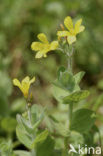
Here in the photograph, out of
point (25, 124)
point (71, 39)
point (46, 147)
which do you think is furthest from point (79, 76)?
point (46, 147)

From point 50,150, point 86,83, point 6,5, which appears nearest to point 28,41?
point 6,5

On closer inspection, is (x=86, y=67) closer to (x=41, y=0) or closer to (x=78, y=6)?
(x=78, y=6)

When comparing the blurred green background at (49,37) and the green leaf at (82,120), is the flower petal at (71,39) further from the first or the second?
the blurred green background at (49,37)

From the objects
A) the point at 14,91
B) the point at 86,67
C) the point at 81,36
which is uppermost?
the point at 81,36

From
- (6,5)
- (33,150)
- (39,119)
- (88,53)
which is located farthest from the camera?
(6,5)

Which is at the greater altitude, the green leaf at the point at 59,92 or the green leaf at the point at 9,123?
the green leaf at the point at 9,123

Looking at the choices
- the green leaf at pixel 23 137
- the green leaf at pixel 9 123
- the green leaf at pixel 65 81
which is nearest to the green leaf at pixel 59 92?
the green leaf at pixel 65 81
